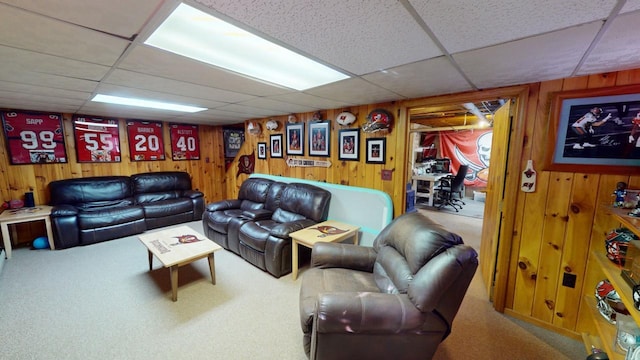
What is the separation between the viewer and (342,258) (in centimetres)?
206

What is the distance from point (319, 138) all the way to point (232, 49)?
210cm

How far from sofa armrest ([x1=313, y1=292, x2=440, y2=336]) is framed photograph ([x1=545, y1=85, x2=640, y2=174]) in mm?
1663

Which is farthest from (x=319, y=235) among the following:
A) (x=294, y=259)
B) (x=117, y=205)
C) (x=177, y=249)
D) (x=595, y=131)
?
(x=117, y=205)

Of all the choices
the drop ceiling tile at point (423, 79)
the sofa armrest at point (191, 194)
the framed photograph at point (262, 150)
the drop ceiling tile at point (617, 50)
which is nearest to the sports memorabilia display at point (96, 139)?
the sofa armrest at point (191, 194)

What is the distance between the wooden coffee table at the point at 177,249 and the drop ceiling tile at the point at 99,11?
1849 millimetres

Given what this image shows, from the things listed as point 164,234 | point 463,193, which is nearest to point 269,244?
point 164,234

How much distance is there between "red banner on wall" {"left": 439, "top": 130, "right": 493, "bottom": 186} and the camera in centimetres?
686

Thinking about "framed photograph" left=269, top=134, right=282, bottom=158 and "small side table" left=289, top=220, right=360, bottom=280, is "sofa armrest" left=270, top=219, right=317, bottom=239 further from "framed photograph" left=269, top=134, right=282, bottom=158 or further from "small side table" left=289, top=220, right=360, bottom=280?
"framed photograph" left=269, top=134, right=282, bottom=158

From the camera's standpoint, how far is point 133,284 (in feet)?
8.30

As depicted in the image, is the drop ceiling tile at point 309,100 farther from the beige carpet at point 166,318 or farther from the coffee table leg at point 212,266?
the beige carpet at point 166,318

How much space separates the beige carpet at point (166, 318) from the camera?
174 centimetres

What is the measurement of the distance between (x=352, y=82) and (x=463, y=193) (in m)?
6.97

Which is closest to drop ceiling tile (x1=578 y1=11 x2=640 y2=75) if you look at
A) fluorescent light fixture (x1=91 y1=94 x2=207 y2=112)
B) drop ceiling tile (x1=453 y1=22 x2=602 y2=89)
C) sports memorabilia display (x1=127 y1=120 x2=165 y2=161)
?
drop ceiling tile (x1=453 y1=22 x2=602 y2=89)

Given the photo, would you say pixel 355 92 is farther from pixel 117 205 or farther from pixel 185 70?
pixel 117 205
